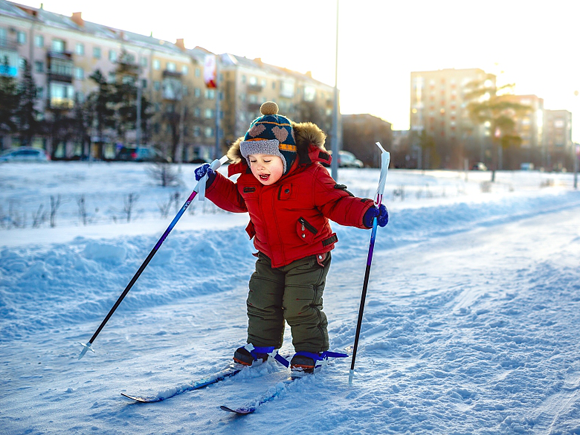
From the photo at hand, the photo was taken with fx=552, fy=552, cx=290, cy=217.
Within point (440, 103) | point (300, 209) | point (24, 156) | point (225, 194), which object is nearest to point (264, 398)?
point (300, 209)

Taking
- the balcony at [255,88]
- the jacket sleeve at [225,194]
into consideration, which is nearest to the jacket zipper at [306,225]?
the jacket sleeve at [225,194]

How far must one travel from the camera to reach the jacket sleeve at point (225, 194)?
3.17 meters

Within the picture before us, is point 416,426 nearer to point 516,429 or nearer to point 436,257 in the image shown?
point 516,429

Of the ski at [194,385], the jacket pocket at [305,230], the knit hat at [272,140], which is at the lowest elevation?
the ski at [194,385]

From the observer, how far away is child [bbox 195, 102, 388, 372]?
288 cm

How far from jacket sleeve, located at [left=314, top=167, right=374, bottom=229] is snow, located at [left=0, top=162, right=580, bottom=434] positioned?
833 mm

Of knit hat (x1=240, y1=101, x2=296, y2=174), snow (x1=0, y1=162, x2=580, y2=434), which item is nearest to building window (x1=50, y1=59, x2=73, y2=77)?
snow (x1=0, y1=162, x2=580, y2=434)

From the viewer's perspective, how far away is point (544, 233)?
9258mm

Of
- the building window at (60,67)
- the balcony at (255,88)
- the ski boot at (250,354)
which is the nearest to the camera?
the ski boot at (250,354)

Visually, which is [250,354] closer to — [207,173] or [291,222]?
[291,222]

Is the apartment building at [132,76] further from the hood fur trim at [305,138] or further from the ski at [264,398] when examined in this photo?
the ski at [264,398]

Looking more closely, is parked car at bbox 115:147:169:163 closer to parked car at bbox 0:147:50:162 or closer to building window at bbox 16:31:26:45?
parked car at bbox 0:147:50:162

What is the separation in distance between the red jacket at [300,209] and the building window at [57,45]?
50.3 meters

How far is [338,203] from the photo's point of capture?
2.88 m
